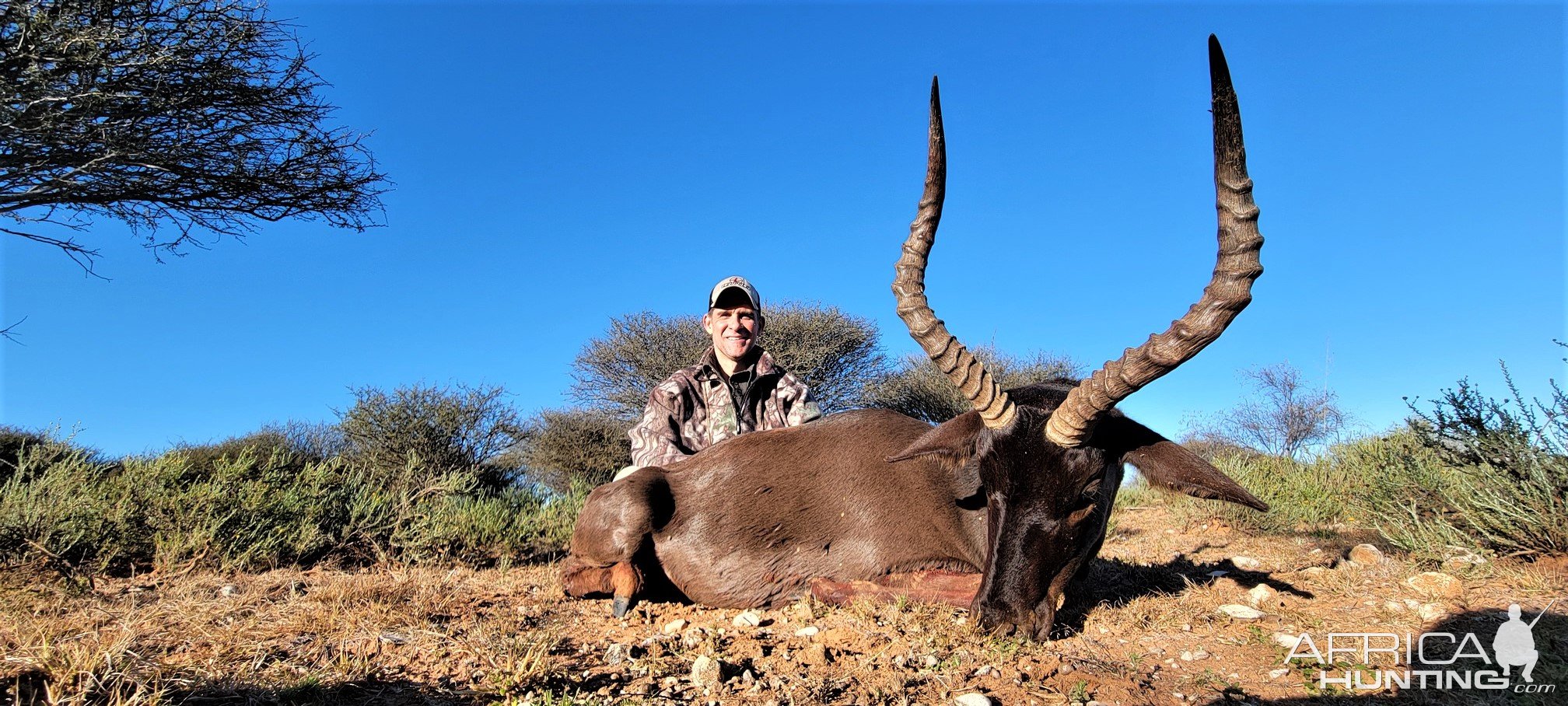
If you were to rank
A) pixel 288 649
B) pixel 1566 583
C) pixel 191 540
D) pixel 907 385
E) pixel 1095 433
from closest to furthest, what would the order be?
pixel 288 649
pixel 1095 433
pixel 1566 583
pixel 191 540
pixel 907 385

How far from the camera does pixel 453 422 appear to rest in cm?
1306

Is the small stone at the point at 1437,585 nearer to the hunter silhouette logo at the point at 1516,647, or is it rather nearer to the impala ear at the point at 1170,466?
the hunter silhouette logo at the point at 1516,647

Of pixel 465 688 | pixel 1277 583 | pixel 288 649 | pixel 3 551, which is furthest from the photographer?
pixel 3 551

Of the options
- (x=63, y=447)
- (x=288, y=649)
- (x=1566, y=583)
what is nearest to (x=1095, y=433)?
(x=1566, y=583)

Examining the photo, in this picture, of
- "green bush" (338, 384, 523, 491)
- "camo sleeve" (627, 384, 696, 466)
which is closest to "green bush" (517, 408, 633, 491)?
"green bush" (338, 384, 523, 491)

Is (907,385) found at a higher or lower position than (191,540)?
higher

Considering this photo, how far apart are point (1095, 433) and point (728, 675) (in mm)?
1801

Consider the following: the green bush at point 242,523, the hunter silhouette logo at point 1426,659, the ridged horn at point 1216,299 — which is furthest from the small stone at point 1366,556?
the green bush at point 242,523

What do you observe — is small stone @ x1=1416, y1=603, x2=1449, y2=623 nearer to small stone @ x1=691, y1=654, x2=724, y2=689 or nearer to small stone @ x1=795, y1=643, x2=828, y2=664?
small stone @ x1=795, y1=643, x2=828, y2=664

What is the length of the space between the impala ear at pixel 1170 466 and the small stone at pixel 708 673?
1832mm

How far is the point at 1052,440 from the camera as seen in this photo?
10.5ft

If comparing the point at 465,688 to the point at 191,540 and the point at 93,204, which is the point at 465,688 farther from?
the point at 93,204

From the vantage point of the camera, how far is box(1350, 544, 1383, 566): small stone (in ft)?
14.4

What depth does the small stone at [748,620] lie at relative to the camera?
3602mm
